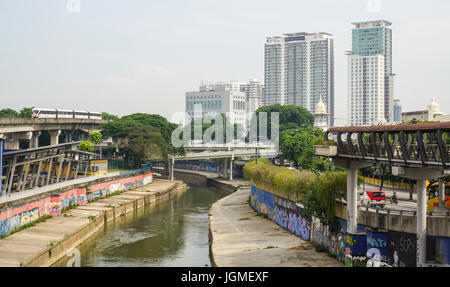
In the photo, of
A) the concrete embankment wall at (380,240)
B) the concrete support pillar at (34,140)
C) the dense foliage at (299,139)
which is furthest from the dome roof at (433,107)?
the concrete support pillar at (34,140)

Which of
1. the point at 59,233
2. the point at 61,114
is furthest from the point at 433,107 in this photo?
the point at 61,114

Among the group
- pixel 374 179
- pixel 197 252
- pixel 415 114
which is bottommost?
pixel 197 252

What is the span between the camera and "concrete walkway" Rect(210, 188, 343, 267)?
41438 millimetres

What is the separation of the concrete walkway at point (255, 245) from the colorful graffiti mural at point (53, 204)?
1940 cm

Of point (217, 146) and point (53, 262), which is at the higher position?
point (217, 146)

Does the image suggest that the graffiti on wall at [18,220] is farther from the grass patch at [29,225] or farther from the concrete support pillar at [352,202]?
the concrete support pillar at [352,202]

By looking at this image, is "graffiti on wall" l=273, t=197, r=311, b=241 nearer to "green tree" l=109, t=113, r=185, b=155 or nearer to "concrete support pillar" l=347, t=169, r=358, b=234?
"concrete support pillar" l=347, t=169, r=358, b=234

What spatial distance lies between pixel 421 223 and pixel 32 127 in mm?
86097

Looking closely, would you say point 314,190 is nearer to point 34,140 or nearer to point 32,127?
point 32,127

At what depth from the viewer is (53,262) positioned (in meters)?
46.0

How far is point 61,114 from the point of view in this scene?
13100 centimetres
